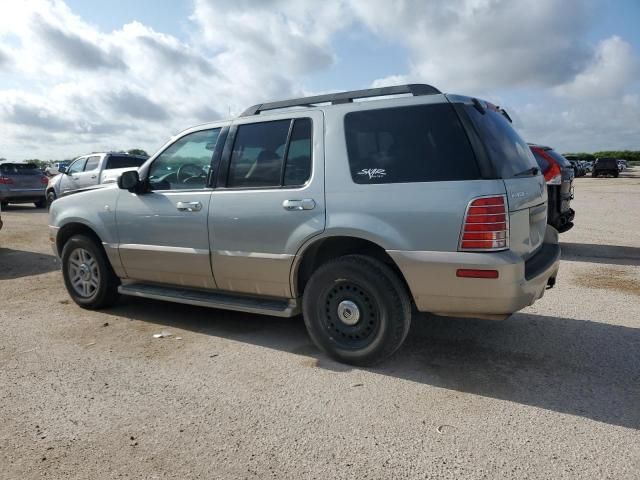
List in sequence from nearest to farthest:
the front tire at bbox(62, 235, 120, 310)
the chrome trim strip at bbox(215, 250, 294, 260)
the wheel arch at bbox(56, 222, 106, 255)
Answer: the chrome trim strip at bbox(215, 250, 294, 260)
the front tire at bbox(62, 235, 120, 310)
the wheel arch at bbox(56, 222, 106, 255)

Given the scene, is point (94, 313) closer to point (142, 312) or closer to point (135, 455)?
point (142, 312)

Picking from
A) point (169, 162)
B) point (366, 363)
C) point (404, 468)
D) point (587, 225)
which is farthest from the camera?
point (587, 225)

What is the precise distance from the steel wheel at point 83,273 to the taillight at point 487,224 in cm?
388

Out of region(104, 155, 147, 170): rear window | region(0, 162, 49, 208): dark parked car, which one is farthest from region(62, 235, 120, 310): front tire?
region(0, 162, 49, 208): dark parked car

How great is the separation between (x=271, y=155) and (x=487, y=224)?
1863 mm

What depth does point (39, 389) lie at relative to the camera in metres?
3.59

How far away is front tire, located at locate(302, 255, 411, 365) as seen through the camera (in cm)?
367

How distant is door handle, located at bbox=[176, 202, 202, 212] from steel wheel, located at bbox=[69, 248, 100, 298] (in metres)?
1.38

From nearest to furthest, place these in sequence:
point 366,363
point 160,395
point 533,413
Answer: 1. point 533,413
2. point 160,395
3. point 366,363

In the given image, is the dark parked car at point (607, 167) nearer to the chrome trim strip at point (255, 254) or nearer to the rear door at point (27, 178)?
the rear door at point (27, 178)

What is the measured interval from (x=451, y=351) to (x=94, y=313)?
3.70 metres

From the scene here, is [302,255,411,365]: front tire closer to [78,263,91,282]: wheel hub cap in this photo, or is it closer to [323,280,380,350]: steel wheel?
[323,280,380,350]: steel wheel

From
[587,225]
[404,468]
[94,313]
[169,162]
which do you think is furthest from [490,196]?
[587,225]

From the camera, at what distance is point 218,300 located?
448cm
